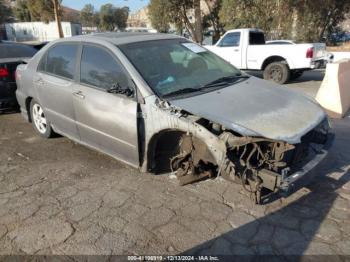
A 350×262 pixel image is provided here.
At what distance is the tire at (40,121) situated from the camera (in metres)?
5.55

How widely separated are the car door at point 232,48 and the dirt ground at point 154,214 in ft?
24.1

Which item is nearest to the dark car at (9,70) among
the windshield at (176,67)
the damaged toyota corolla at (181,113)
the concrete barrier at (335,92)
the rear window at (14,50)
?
the rear window at (14,50)

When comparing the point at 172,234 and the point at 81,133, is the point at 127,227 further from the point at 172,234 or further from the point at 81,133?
the point at 81,133

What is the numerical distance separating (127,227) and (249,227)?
3.85 ft

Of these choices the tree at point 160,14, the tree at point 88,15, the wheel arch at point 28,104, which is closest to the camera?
the wheel arch at point 28,104

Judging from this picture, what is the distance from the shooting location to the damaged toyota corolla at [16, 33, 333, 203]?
325 centimetres

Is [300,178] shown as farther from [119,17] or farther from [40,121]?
[119,17]

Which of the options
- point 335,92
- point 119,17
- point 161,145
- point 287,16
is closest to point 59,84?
point 161,145

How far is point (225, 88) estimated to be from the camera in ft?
13.2

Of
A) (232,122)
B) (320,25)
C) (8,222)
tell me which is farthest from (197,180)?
(320,25)

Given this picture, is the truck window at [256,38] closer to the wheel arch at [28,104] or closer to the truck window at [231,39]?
the truck window at [231,39]

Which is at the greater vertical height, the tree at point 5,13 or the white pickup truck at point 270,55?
the tree at point 5,13

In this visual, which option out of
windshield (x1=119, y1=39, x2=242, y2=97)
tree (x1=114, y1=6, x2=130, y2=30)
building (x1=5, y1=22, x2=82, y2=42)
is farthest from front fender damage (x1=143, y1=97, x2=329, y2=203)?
tree (x1=114, y1=6, x2=130, y2=30)

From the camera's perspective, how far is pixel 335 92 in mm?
7039
